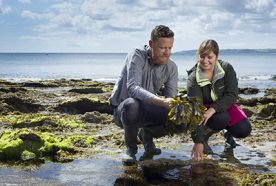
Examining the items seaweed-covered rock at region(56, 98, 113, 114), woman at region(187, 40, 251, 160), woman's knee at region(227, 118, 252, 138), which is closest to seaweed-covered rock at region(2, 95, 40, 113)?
seaweed-covered rock at region(56, 98, 113, 114)

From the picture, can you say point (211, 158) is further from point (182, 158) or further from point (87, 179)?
point (87, 179)

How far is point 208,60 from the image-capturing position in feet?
19.7

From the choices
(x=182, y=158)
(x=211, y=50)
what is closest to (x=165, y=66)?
(x=211, y=50)

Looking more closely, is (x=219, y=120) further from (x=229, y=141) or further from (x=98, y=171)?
(x=98, y=171)

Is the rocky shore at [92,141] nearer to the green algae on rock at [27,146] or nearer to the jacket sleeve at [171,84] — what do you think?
the green algae on rock at [27,146]

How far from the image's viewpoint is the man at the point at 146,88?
5.70m

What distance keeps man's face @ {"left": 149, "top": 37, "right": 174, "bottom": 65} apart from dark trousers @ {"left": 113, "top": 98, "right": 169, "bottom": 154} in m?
0.65

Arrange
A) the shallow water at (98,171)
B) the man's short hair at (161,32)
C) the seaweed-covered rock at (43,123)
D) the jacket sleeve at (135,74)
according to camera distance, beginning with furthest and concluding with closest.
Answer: the seaweed-covered rock at (43,123)
the jacket sleeve at (135,74)
the man's short hair at (161,32)
the shallow water at (98,171)

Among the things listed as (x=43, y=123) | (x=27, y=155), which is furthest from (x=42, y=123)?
(x=27, y=155)

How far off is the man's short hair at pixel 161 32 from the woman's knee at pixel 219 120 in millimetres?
1474

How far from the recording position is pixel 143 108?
596cm

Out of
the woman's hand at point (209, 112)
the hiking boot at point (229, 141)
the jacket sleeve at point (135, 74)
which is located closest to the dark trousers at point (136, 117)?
the jacket sleeve at point (135, 74)

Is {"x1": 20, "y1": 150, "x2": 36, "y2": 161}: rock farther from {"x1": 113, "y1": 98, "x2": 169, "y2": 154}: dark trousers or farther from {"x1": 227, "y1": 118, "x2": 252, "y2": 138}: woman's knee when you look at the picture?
{"x1": 227, "y1": 118, "x2": 252, "y2": 138}: woman's knee

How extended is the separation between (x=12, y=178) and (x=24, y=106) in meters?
7.53
